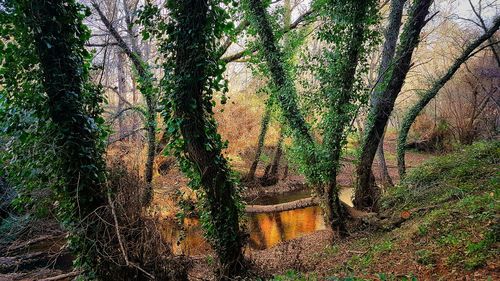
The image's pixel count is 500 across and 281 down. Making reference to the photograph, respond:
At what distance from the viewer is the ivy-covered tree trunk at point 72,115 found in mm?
4887

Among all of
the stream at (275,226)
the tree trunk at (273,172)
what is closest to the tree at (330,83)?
the stream at (275,226)

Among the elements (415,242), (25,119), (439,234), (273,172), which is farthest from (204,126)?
(273,172)

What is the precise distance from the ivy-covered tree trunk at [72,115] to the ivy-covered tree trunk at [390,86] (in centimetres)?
689

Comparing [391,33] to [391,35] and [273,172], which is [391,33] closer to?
[391,35]

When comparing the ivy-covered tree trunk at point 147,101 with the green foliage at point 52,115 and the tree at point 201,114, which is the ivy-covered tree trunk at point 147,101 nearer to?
the tree at point 201,114

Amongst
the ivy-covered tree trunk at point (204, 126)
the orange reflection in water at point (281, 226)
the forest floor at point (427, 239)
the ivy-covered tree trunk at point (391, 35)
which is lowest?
the orange reflection in water at point (281, 226)

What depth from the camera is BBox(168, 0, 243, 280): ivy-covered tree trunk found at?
17.1 ft

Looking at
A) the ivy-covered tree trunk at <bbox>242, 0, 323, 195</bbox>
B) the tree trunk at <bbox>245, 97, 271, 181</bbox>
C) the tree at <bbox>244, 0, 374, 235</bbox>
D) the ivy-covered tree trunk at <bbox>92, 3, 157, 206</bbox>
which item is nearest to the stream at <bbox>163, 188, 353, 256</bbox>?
the ivy-covered tree trunk at <bbox>92, 3, 157, 206</bbox>

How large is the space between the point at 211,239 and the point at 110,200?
2.32 meters

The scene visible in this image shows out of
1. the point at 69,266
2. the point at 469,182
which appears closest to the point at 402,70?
the point at 469,182

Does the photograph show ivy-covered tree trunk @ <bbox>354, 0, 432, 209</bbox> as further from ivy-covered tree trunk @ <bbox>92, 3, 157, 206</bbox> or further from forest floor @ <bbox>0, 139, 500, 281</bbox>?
ivy-covered tree trunk @ <bbox>92, 3, 157, 206</bbox>

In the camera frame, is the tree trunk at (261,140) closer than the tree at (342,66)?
No

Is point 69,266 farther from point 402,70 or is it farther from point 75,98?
point 402,70

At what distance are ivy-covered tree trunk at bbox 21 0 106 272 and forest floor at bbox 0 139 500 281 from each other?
49 cm
